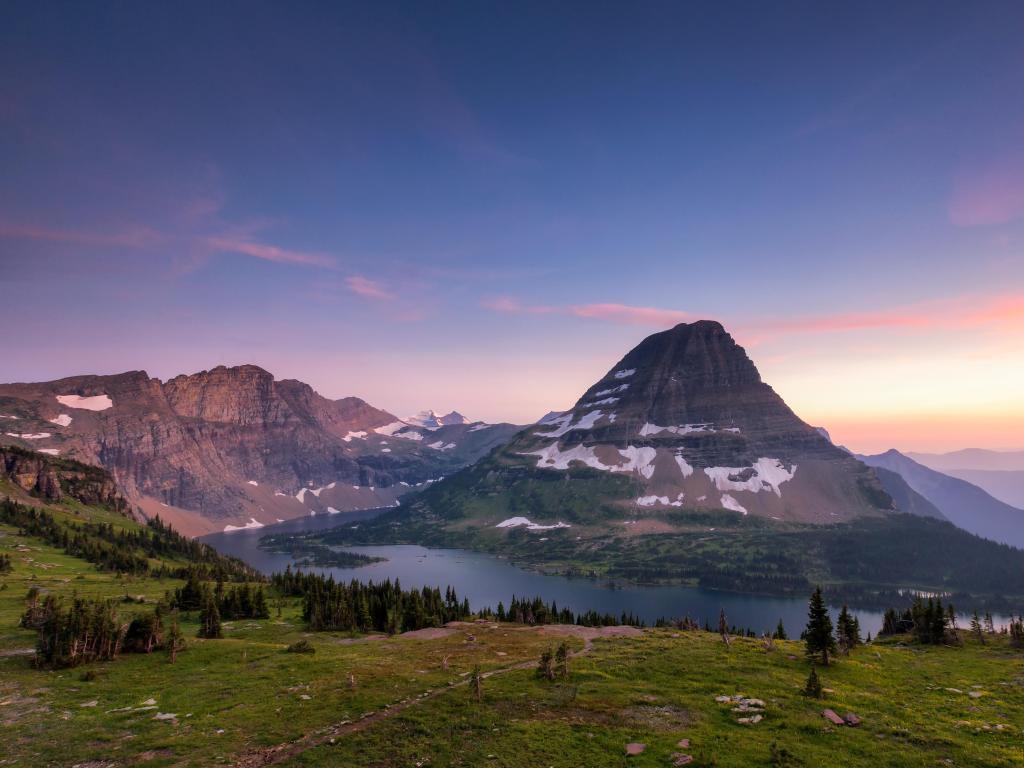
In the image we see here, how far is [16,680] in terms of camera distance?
1898 inches

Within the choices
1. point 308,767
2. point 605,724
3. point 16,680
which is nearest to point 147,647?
point 16,680

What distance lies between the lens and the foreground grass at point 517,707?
1217 inches

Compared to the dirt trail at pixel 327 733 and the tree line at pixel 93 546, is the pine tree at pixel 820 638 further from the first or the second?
the tree line at pixel 93 546

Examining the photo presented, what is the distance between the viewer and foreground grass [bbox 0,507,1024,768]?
3091 centimetres

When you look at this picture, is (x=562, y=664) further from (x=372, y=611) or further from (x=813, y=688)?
(x=372, y=611)

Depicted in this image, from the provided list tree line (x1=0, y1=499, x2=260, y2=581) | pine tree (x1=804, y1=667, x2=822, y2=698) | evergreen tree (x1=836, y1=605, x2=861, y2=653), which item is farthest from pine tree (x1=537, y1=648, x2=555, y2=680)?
tree line (x1=0, y1=499, x2=260, y2=581)

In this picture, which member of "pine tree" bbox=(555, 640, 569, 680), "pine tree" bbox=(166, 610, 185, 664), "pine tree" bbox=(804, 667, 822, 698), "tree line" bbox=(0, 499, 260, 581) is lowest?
"tree line" bbox=(0, 499, 260, 581)

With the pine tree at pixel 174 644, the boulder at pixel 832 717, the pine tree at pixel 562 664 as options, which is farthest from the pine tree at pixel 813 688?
the pine tree at pixel 174 644

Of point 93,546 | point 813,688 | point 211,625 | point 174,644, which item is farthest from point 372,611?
point 93,546

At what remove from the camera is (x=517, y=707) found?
39.0 m

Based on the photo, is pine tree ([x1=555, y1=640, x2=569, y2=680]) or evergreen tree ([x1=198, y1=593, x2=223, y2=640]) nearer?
pine tree ([x1=555, y1=640, x2=569, y2=680])

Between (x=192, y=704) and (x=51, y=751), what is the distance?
397 inches

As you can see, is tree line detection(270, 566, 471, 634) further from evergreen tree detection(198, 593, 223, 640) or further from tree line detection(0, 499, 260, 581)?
tree line detection(0, 499, 260, 581)

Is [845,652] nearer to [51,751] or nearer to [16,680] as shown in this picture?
[51,751]
